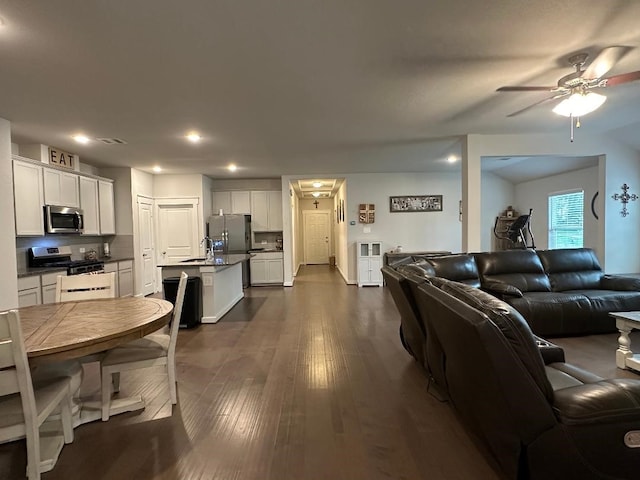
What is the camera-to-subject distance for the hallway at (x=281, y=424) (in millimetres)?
1693

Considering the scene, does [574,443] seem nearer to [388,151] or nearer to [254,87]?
[254,87]

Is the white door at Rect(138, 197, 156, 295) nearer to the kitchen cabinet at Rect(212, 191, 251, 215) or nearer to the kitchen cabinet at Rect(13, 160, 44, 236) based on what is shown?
the kitchen cabinet at Rect(212, 191, 251, 215)

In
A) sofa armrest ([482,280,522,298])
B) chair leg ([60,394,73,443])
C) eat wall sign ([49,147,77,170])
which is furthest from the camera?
eat wall sign ([49,147,77,170])

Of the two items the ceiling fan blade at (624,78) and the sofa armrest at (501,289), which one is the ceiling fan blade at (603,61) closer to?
the ceiling fan blade at (624,78)

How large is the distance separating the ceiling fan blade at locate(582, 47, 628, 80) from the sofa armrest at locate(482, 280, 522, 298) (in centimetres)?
211

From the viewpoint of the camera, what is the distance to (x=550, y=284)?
4035mm

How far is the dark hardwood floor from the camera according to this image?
1695 millimetres

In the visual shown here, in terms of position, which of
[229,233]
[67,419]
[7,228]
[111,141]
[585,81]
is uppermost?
[111,141]

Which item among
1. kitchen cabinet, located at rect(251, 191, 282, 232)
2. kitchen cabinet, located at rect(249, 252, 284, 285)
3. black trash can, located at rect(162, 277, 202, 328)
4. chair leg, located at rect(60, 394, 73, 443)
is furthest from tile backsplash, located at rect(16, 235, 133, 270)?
chair leg, located at rect(60, 394, 73, 443)

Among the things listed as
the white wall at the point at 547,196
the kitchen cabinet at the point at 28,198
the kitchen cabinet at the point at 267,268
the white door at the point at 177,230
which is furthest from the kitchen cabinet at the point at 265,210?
the white wall at the point at 547,196

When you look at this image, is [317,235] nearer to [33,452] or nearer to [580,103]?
[580,103]

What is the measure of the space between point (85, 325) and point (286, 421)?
135 cm

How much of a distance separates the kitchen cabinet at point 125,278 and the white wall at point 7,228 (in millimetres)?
2130

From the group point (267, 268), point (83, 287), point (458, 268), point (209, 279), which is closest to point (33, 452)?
point (83, 287)
